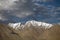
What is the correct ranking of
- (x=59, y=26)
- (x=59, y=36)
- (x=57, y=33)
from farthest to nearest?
1. (x=59, y=26)
2. (x=57, y=33)
3. (x=59, y=36)

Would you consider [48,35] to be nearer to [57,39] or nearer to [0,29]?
[57,39]

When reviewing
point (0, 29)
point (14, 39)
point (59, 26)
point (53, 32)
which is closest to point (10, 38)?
point (14, 39)

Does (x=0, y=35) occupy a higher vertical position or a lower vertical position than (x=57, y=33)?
lower

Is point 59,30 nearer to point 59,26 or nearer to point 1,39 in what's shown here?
point 59,26

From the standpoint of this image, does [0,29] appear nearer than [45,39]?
Yes

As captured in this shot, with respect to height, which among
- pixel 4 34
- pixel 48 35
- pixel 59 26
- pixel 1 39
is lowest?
pixel 1 39

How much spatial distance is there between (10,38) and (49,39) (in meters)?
22.2

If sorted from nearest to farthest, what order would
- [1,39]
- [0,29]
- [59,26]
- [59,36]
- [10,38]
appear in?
[1,39]
[10,38]
[0,29]
[59,36]
[59,26]

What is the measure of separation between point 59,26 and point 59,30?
5518 millimetres

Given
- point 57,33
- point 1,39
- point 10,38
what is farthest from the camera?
point 57,33

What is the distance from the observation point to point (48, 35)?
8012 centimetres

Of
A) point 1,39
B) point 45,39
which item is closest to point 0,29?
point 1,39

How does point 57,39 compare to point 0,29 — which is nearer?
point 0,29

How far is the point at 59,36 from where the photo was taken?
7462 centimetres
